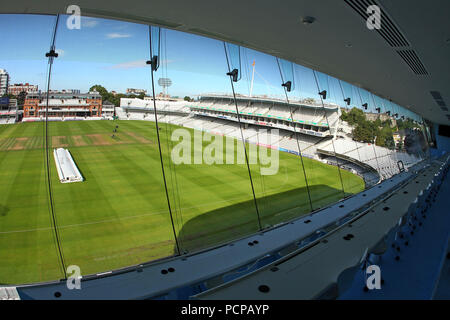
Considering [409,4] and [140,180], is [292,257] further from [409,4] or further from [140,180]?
[140,180]

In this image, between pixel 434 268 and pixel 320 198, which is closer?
pixel 434 268

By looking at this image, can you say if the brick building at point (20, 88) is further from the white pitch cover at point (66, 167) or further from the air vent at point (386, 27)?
the white pitch cover at point (66, 167)

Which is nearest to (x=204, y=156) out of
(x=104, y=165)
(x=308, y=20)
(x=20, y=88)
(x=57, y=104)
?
(x=104, y=165)

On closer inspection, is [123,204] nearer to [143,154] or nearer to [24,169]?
[24,169]

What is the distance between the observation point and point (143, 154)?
15625 millimetres

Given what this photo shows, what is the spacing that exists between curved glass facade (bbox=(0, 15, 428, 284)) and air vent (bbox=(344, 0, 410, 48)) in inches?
70.4

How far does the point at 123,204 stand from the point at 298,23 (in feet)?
27.4

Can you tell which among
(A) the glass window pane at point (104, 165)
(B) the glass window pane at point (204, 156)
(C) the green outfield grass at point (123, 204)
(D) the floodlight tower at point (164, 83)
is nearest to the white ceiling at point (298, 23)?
(A) the glass window pane at point (104, 165)

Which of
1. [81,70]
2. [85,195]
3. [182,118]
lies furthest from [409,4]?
[182,118]

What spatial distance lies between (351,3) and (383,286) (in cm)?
181

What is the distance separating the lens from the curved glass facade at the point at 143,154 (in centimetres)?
304

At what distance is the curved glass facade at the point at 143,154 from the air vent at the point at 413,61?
5.22 ft

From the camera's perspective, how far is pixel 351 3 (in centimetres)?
163

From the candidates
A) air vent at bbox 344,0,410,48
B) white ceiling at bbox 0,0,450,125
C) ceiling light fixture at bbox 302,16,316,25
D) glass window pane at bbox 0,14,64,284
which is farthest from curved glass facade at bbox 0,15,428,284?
air vent at bbox 344,0,410,48
